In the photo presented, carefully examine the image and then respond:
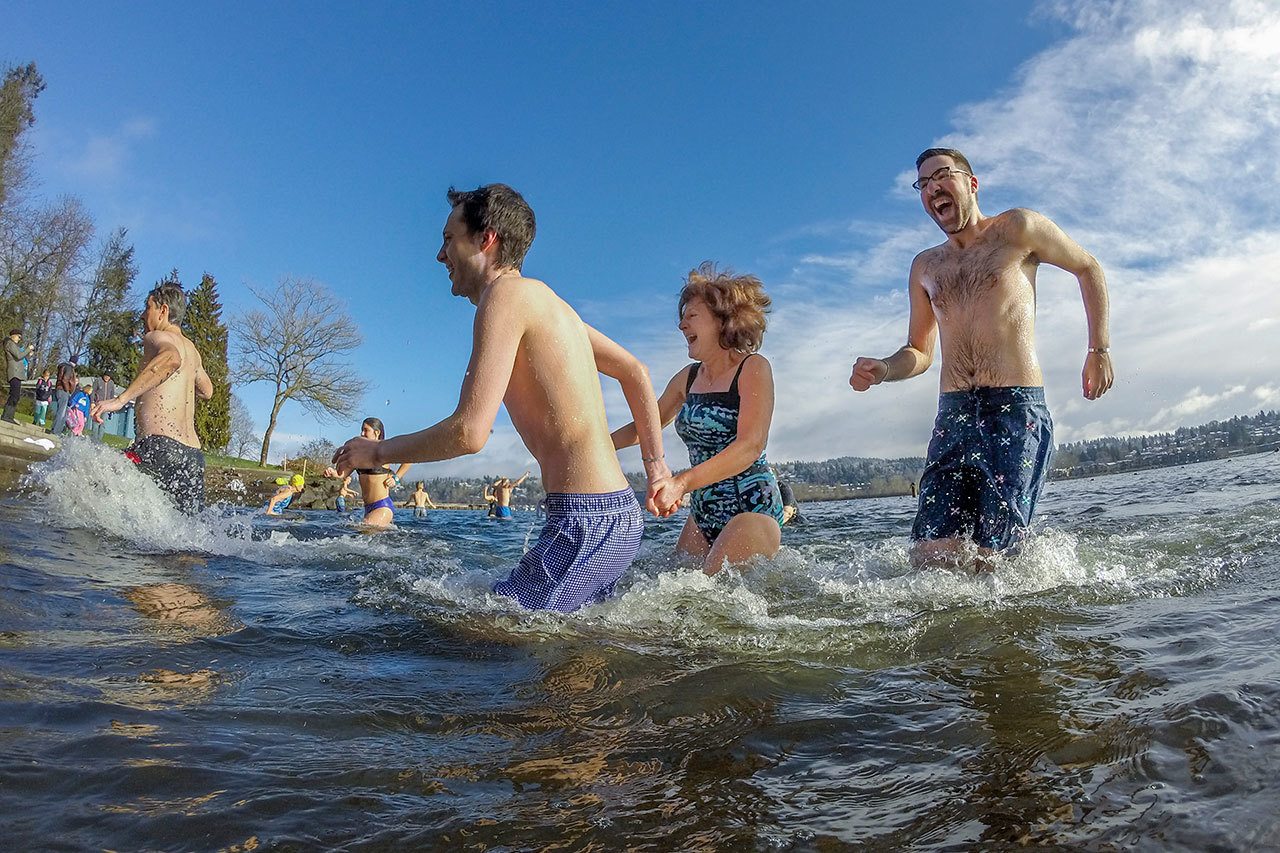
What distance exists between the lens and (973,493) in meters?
4.45

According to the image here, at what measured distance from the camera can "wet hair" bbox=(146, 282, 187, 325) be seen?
7234 millimetres

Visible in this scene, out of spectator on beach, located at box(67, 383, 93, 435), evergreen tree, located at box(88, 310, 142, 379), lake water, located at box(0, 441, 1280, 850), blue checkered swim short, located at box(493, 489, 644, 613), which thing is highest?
evergreen tree, located at box(88, 310, 142, 379)

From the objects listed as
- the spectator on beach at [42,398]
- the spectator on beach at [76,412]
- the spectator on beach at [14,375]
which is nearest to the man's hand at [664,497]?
the spectator on beach at [76,412]

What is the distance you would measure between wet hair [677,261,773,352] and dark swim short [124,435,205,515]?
16.6 ft

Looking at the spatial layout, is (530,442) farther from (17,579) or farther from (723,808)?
(17,579)

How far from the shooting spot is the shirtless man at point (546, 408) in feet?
10.4

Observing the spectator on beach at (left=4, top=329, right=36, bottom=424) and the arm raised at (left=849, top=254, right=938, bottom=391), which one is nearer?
the arm raised at (left=849, top=254, right=938, bottom=391)

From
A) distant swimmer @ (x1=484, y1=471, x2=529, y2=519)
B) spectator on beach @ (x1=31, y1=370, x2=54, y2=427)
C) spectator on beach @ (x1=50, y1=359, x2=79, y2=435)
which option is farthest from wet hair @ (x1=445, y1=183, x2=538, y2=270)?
spectator on beach @ (x1=31, y1=370, x2=54, y2=427)

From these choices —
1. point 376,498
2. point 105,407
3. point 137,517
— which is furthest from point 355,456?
point 376,498

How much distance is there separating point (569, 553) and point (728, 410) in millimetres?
1624

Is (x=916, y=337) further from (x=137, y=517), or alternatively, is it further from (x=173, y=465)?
(x=137, y=517)

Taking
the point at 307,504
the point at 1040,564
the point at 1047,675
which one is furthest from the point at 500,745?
the point at 307,504

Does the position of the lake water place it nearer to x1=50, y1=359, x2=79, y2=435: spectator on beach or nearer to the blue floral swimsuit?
the blue floral swimsuit

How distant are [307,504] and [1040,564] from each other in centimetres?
2730
